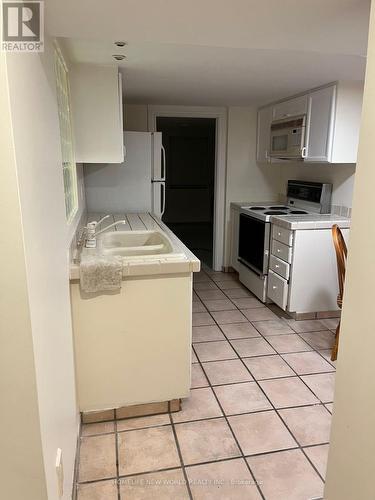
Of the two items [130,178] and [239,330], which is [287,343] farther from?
[130,178]

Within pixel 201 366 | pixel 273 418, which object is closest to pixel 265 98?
pixel 201 366

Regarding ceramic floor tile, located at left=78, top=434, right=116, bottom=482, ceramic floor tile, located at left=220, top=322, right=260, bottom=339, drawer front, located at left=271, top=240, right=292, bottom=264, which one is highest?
Result: drawer front, located at left=271, top=240, right=292, bottom=264

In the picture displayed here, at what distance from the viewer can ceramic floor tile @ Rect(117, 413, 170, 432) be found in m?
2.11

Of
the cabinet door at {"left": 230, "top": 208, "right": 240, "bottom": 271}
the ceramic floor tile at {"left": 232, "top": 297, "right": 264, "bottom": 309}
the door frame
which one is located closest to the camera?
the ceramic floor tile at {"left": 232, "top": 297, "right": 264, "bottom": 309}

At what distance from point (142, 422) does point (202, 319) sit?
4.84 ft

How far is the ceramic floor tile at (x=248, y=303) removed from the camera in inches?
151

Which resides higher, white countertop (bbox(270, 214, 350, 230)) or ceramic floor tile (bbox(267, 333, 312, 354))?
white countertop (bbox(270, 214, 350, 230))

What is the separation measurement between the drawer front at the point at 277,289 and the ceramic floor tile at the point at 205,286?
0.82m

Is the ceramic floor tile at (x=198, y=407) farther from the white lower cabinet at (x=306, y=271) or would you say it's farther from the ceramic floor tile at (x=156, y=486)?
the white lower cabinet at (x=306, y=271)

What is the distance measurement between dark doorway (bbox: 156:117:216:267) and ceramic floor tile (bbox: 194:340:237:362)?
5.08 metres

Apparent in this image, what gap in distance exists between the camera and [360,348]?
3.74 feet

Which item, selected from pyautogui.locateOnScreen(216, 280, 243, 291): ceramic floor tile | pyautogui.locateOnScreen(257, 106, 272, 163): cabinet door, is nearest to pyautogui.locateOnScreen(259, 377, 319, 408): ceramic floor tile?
pyautogui.locateOnScreen(216, 280, 243, 291): ceramic floor tile

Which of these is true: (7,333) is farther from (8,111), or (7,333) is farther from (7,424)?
(8,111)

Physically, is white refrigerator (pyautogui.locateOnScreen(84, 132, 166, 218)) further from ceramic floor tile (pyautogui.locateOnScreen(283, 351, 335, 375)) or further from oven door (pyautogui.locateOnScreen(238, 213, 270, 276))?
ceramic floor tile (pyautogui.locateOnScreen(283, 351, 335, 375))
